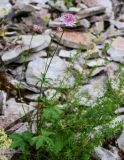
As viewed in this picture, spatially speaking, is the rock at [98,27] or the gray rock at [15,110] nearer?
the gray rock at [15,110]

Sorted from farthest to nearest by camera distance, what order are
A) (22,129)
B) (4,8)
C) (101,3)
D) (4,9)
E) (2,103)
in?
(101,3) < (4,8) < (4,9) < (2,103) < (22,129)

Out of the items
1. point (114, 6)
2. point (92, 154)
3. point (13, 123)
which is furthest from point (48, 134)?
point (114, 6)

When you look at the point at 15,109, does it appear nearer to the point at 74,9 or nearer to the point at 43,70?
the point at 43,70

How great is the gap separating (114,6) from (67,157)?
4299mm

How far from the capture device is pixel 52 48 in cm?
639

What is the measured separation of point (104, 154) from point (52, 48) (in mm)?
2105

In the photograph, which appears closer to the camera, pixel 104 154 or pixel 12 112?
pixel 104 154

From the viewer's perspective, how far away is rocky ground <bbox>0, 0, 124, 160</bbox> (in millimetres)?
5290

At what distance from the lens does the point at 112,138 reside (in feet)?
16.1

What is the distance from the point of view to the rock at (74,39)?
6.45 metres

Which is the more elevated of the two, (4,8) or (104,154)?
(4,8)

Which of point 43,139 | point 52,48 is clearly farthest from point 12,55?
point 43,139

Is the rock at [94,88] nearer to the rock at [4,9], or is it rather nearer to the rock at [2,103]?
the rock at [2,103]

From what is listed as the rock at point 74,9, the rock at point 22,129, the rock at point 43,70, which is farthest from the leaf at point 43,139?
the rock at point 74,9
